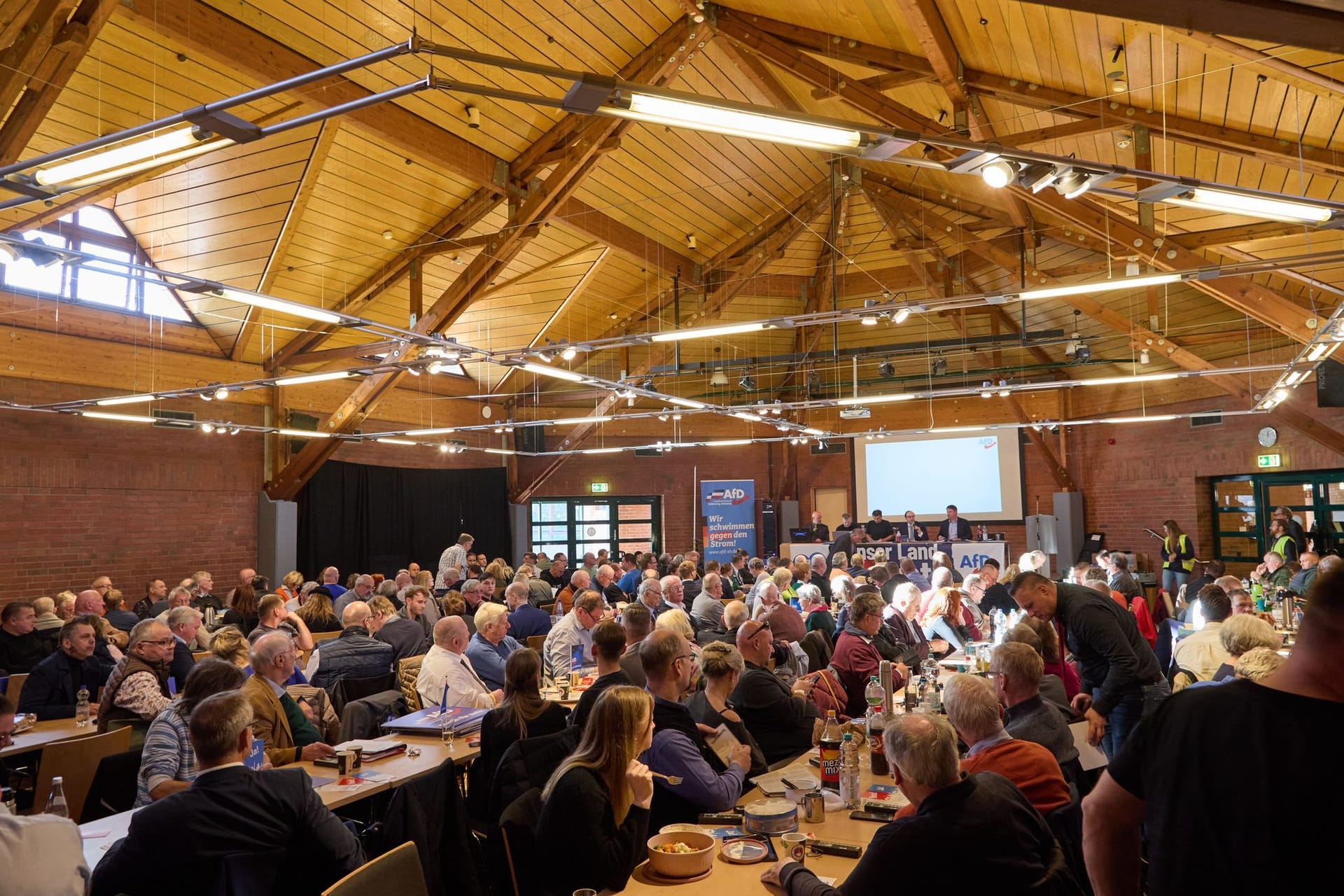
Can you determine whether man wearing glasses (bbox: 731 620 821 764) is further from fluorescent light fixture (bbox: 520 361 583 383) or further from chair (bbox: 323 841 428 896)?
fluorescent light fixture (bbox: 520 361 583 383)

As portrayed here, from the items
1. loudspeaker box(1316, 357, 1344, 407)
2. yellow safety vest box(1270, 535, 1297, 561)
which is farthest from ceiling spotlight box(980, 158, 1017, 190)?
loudspeaker box(1316, 357, 1344, 407)

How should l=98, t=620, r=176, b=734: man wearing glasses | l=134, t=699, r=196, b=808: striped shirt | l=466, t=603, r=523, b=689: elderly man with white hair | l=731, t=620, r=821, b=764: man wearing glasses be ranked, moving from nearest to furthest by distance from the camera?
l=134, t=699, r=196, b=808: striped shirt, l=731, t=620, r=821, b=764: man wearing glasses, l=98, t=620, r=176, b=734: man wearing glasses, l=466, t=603, r=523, b=689: elderly man with white hair

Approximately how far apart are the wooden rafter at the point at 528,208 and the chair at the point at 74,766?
237 inches

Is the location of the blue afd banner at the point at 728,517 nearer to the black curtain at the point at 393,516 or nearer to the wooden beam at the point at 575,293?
the black curtain at the point at 393,516

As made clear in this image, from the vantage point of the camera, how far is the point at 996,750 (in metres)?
2.92

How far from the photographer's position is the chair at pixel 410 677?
5730 millimetres

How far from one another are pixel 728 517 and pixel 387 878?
598 inches

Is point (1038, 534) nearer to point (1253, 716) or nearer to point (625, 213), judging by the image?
point (625, 213)

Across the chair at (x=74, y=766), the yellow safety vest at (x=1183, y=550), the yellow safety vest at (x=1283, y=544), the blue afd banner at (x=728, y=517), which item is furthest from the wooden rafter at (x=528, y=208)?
the yellow safety vest at (x=1183, y=550)

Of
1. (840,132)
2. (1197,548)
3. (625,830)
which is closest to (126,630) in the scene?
(625,830)

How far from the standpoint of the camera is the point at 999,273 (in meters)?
15.5

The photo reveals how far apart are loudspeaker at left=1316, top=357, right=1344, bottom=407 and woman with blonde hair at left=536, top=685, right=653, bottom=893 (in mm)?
12116

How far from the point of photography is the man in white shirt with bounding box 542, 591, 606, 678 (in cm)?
679

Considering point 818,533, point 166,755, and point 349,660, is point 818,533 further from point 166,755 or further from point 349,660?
point 166,755
